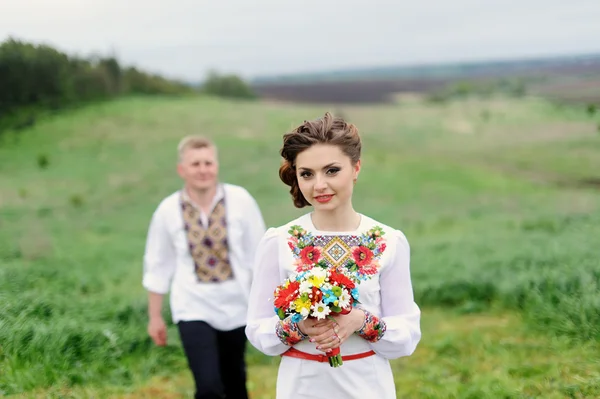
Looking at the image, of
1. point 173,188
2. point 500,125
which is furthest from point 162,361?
point 500,125

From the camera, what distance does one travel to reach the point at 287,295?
8.11 feet

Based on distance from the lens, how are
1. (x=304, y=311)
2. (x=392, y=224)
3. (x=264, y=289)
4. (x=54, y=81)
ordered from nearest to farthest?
(x=304, y=311) → (x=264, y=289) → (x=54, y=81) → (x=392, y=224)

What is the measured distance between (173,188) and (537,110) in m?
8.72

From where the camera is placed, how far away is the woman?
105 inches

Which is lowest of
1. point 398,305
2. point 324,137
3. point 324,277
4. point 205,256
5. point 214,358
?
point 214,358

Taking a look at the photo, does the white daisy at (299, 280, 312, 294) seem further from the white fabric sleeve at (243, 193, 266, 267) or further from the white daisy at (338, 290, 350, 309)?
the white fabric sleeve at (243, 193, 266, 267)

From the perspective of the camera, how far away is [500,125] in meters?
16.0

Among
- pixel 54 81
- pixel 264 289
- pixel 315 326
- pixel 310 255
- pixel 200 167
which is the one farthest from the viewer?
pixel 54 81

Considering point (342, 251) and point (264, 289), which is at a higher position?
point (342, 251)

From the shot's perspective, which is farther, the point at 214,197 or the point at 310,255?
the point at 214,197

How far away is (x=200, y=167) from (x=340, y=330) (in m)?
2.15

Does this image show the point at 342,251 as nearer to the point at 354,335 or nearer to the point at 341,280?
the point at 341,280

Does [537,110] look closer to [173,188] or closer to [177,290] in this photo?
[173,188]

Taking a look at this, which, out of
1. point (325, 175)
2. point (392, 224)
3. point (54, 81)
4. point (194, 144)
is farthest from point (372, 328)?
point (54, 81)
